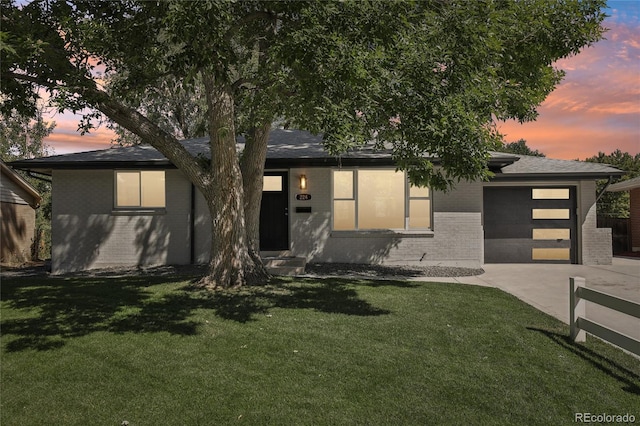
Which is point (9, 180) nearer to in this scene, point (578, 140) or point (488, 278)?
point (488, 278)

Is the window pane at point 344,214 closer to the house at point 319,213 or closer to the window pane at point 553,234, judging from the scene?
the house at point 319,213

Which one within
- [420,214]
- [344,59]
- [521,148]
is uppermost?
[521,148]

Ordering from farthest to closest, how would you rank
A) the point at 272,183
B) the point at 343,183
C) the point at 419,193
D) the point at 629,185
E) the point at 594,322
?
1. the point at 629,185
2. the point at 272,183
3. the point at 343,183
4. the point at 419,193
5. the point at 594,322

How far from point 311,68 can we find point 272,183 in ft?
24.5

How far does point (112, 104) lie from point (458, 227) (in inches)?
377

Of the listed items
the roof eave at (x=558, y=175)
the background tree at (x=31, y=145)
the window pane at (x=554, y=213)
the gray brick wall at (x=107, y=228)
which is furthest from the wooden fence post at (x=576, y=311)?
the background tree at (x=31, y=145)

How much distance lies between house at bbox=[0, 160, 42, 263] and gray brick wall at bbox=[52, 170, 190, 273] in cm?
610

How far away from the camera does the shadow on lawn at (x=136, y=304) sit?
6.37 m

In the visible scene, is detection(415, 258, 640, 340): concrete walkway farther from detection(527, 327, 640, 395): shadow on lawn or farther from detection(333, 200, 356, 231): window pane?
detection(333, 200, 356, 231): window pane

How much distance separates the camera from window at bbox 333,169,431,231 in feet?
44.0

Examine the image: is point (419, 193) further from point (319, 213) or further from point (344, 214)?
point (319, 213)

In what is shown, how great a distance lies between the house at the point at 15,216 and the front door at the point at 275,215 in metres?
11.2

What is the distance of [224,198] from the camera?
914 cm

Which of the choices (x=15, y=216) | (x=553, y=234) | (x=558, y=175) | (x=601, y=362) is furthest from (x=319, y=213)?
(x=15, y=216)
